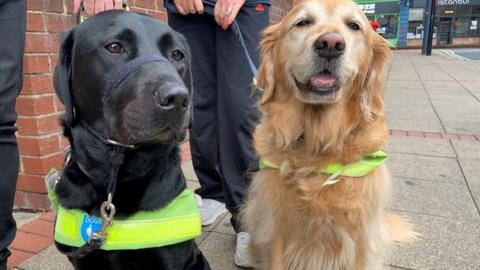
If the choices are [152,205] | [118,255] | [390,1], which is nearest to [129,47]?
[152,205]

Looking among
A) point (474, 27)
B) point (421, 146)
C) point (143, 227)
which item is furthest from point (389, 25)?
point (143, 227)

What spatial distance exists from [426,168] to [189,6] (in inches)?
124

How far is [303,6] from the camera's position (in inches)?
91.5

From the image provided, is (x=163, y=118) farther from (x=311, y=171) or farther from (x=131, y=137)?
(x=311, y=171)

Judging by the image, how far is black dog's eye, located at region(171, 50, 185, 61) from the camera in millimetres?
1903

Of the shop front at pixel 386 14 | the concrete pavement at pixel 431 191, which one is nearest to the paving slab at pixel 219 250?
the concrete pavement at pixel 431 191

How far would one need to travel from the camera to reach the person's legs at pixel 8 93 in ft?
5.92

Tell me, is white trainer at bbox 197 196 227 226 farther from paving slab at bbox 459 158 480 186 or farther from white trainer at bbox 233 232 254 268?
paving slab at bbox 459 158 480 186

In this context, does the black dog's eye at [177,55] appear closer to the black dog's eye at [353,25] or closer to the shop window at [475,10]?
the black dog's eye at [353,25]

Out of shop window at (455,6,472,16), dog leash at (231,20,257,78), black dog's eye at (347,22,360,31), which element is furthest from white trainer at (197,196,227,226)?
shop window at (455,6,472,16)

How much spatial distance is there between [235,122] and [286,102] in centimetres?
41

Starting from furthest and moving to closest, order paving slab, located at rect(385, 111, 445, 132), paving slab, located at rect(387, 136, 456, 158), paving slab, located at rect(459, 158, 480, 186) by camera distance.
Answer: paving slab, located at rect(385, 111, 445, 132)
paving slab, located at rect(387, 136, 456, 158)
paving slab, located at rect(459, 158, 480, 186)

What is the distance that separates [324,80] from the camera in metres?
2.15

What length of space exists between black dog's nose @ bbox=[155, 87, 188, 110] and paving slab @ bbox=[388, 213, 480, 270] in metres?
1.95
